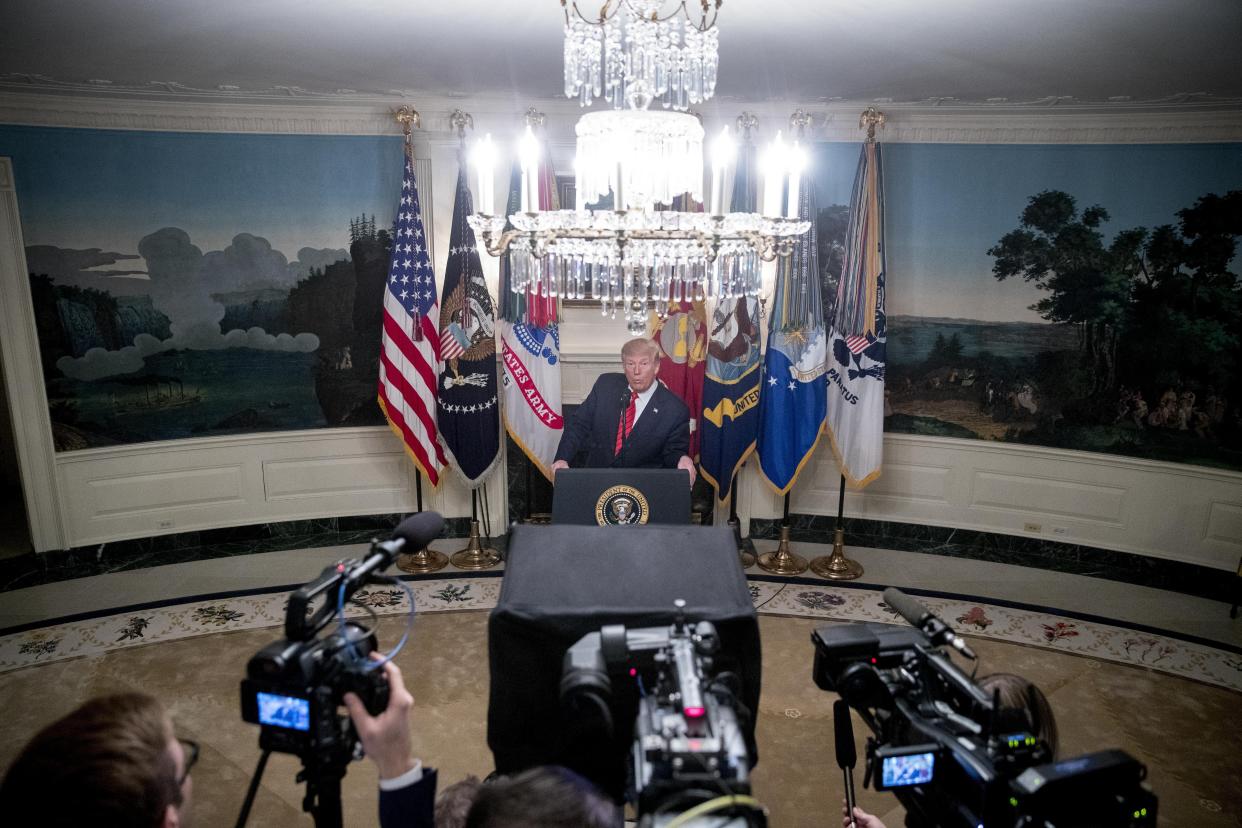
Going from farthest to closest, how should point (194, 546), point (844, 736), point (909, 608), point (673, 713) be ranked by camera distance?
1. point (194, 546)
2. point (844, 736)
3. point (909, 608)
4. point (673, 713)

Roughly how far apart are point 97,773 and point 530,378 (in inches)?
152

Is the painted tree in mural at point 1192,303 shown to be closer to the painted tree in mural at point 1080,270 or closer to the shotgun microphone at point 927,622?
the painted tree in mural at point 1080,270

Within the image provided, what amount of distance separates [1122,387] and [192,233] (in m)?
6.08

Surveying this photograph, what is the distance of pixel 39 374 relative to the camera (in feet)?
14.8

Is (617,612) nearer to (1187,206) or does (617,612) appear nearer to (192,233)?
(192,233)

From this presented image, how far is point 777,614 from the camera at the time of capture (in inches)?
167

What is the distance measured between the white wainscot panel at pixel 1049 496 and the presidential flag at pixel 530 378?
299 centimetres

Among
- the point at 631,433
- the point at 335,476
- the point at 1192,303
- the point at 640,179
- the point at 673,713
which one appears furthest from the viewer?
the point at 335,476

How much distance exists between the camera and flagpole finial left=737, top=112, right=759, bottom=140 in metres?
4.57

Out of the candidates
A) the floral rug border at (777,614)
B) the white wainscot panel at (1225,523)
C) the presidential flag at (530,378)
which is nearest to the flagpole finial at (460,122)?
the presidential flag at (530,378)

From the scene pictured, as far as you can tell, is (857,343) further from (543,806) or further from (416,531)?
(543,806)

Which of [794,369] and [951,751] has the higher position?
[794,369]

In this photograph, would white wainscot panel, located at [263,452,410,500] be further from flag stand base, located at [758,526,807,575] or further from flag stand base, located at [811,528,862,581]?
flag stand base, located at [811,528,862,581]

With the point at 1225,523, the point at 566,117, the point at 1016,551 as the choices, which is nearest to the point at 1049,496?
the point at 1016,551
